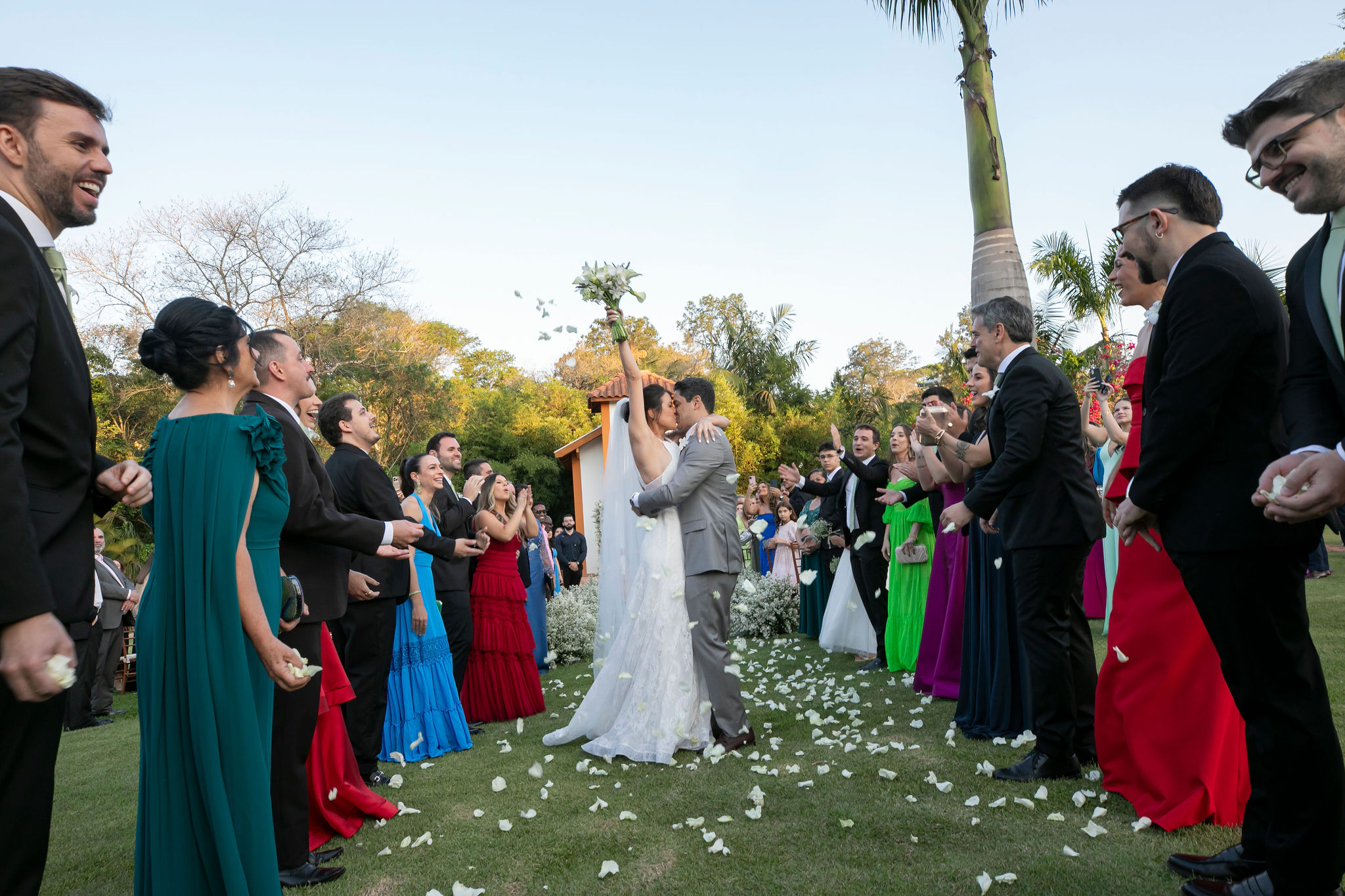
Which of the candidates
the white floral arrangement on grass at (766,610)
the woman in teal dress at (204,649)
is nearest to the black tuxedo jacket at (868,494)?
the white floral arrangement on grass at (766,610)

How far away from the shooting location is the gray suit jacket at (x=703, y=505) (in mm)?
5691

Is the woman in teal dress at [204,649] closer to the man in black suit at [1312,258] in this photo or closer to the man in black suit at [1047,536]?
the man in black suit at [1312,258]

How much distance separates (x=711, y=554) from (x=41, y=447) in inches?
166

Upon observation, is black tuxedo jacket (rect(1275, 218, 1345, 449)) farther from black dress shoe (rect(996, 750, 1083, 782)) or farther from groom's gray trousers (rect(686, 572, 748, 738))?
groom's gray trousers (rect(686, 572, 748, 738))

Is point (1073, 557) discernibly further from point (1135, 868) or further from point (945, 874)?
point (945, 874)

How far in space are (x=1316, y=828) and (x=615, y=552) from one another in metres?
4.77

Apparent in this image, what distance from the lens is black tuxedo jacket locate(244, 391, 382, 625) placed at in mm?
3576

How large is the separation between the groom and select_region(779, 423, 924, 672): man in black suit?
2.70 meters

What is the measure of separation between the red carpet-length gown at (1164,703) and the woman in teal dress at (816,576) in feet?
23.4

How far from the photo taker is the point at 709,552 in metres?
5.70

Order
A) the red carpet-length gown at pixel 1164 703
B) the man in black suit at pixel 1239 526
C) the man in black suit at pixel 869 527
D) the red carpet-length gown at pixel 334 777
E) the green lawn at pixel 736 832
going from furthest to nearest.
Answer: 1. the man in black suit at pixel 869 527
2. the red carpet-length gown at pixel 334 777
3. the red carpet-length gown at pixel 1164 703
4. the green lawn at pixel 736 832
5. the man in black suit at pixel 1239 526

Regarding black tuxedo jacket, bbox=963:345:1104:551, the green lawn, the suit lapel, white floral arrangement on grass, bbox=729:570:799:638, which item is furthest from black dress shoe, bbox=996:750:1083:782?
white floral arrangement on grass, bbox=729:570:799:638

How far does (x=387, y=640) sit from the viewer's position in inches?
215

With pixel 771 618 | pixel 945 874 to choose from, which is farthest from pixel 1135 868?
pixel 771 618
